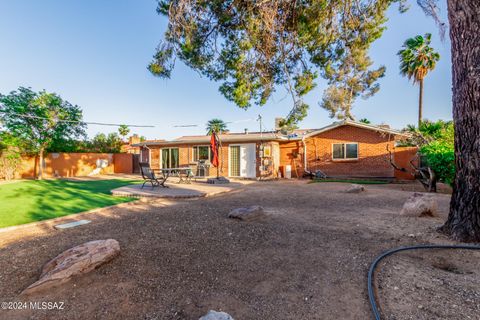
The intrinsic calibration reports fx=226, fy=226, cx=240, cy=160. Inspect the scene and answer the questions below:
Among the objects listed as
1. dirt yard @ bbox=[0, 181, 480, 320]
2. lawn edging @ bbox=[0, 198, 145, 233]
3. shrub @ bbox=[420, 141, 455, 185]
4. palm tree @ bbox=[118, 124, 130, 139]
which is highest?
palm tree @ bbox=[118, 124, 130, 139]

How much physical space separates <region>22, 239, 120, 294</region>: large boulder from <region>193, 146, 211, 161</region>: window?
42.1 ft

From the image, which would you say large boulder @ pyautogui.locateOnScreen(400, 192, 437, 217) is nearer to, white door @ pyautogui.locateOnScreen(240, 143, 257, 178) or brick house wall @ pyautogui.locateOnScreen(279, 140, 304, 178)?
white door @ pyautogui.locateOnScreen(240, 143, 257, 178)

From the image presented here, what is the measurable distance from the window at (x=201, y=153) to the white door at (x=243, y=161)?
1701mm

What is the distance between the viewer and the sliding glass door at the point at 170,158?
55.3ft

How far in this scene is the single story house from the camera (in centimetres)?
1362

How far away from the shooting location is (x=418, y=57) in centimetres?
1878

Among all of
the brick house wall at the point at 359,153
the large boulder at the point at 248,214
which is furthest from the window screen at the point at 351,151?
the large boulder at the point at 248,214

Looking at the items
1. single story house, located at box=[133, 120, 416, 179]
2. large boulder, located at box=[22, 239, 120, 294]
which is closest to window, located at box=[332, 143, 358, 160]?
single story house, located at box=[133, 120, 416, 179]

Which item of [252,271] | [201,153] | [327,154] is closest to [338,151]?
[327,154]

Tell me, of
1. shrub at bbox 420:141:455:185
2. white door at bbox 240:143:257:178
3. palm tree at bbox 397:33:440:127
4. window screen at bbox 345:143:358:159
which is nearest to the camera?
shrub at bbox 420:141:455:185

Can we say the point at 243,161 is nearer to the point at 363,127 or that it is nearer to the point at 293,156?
the point at 293,156

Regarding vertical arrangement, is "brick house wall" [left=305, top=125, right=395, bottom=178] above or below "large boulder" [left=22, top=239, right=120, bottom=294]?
above

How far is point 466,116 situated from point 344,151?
1182 centimetres

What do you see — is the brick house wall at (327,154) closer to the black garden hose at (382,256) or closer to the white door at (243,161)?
the white door at (243,161)
